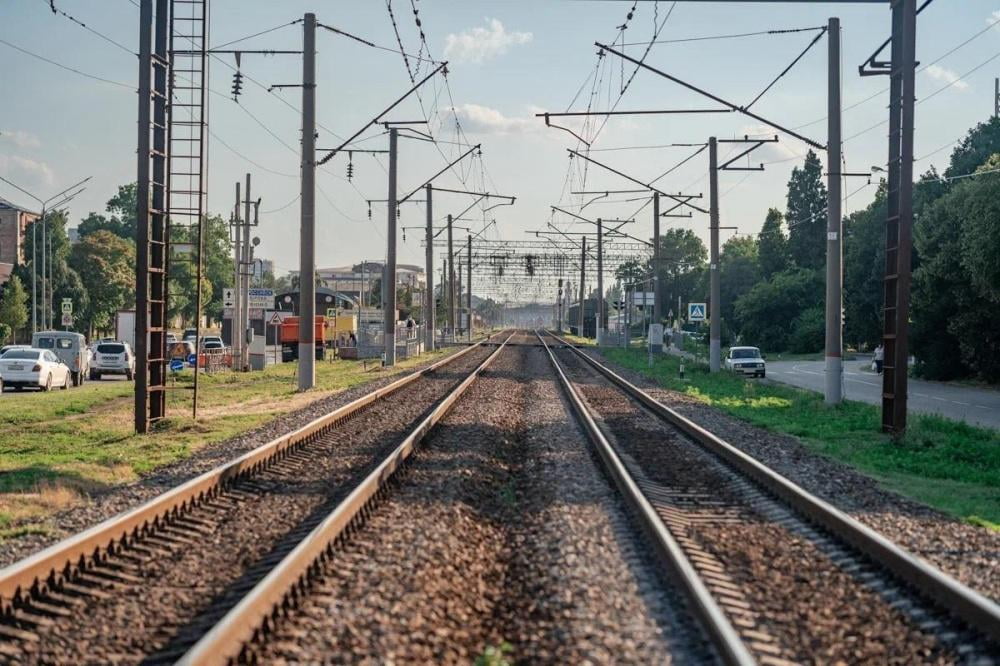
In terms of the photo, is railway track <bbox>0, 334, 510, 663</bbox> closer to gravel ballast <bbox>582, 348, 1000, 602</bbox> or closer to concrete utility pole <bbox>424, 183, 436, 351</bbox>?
gravel ballast <bbox>582, 348, 1000, 602</bbox>

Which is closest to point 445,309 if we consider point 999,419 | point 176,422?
point 999,419

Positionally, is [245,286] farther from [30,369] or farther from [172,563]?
[172,563]

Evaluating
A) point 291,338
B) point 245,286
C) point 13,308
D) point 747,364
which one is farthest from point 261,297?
point 13,308

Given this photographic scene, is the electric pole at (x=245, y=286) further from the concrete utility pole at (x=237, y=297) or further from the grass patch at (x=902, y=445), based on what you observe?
the grass patch at (x=902, y=445)

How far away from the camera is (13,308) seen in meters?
68.5

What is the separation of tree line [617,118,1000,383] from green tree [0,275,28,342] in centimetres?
4117

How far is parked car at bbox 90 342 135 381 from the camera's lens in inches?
1686

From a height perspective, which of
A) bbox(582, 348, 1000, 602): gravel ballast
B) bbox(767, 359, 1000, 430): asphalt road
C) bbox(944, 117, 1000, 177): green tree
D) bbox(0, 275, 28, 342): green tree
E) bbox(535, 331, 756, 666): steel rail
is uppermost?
bbox(944, 117, 1000, 177): green tree

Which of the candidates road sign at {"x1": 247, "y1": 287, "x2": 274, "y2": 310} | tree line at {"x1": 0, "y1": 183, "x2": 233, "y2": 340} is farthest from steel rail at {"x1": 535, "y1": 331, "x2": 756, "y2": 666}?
tree line at {"x1": 0, "y1": 183, "x2": 233, "y2": 340}

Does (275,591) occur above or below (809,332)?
below

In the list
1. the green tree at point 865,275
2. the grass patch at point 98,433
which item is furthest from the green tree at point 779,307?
the grass patch at point 98,433

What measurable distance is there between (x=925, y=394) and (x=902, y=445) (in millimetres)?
23138

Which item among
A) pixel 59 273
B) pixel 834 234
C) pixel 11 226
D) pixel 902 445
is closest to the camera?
pixel 902 445

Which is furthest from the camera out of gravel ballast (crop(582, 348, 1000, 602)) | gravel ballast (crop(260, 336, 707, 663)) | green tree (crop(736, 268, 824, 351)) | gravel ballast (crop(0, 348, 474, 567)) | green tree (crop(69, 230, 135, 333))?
green tree (crop(69, 230, 135, 333))
